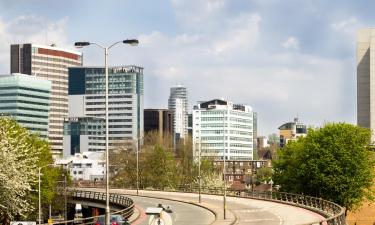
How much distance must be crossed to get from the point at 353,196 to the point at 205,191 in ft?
123

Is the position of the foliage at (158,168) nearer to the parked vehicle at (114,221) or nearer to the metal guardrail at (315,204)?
the metal guardrail at (315,204)

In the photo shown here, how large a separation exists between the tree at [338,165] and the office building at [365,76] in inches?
2359

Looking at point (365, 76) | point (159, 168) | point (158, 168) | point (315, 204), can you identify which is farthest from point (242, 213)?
point (365, 76)

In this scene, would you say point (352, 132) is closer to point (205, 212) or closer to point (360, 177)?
point (360, 177)

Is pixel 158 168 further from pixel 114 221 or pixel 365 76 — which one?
pixel 114 221

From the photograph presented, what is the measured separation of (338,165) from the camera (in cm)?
10388

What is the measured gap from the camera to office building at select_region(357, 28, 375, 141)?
16550 cm

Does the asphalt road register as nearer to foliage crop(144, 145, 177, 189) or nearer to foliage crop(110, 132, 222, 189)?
foliage crop(144, 145, 177, 189)

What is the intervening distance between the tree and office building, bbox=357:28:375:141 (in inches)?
2359

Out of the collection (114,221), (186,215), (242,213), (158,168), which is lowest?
(186,215)

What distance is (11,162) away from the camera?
64.4m

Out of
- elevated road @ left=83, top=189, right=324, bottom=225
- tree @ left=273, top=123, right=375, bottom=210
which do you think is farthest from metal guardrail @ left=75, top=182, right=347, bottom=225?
tree @ left=273, top=123, right=375, bottom=210

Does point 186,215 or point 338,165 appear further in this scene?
point 338,165

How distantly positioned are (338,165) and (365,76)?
69528mm
